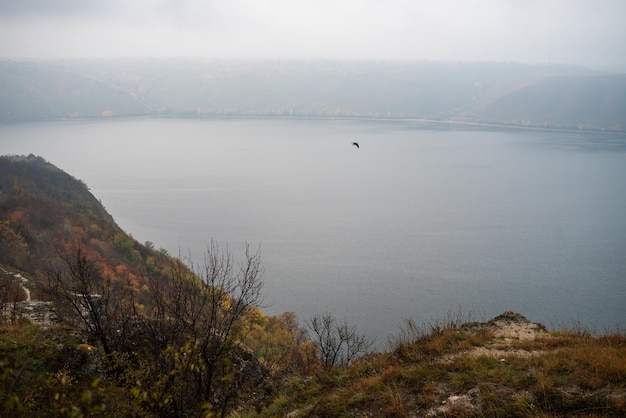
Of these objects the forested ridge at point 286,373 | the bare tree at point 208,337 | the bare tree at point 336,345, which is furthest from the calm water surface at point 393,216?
the bare tree at point 208,337

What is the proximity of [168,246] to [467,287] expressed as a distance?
34.2 m

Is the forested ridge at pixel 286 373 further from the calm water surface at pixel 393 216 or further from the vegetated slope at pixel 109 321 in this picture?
the calm water surface at pixel 393 216

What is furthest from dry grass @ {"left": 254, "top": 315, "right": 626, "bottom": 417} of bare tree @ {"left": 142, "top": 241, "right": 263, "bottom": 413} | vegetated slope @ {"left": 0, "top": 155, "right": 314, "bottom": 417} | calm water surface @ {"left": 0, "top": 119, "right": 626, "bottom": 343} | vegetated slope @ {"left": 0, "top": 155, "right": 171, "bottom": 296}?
vegetated slope @ {"left": 0, "top": 155, "right": 171, "bottom": 296}

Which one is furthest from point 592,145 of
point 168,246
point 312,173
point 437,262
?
point 168,246

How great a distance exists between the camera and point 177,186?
83938 mm

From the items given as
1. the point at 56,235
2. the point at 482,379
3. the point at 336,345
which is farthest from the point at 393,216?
the point at 482,379

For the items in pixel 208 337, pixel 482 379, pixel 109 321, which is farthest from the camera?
pixel 109 321

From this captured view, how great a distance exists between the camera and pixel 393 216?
6400 cm

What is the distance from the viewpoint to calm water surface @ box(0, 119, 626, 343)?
3894 cm

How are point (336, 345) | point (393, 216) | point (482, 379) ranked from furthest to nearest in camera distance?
1. point (393, 216)
2. point (336, 345)
3. point (482, 379)

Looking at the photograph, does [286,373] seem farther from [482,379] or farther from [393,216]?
[393,216]

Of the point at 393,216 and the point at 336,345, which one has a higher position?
the point at 393,216

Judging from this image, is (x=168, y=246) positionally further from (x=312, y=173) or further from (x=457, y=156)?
(x=457, y=156)

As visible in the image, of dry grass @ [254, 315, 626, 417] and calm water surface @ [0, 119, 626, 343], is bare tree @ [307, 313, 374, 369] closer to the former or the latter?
dry grass @ [254, 315, 626, 417]
